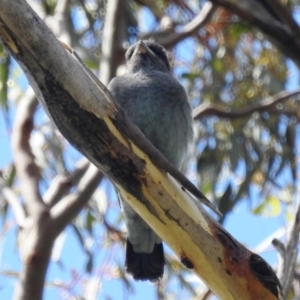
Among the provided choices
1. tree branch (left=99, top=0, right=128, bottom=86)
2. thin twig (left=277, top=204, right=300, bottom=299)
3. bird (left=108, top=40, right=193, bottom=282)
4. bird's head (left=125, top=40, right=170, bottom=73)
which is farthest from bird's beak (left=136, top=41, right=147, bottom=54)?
thin twig (left=277, top=204, right=300, bottom=299)

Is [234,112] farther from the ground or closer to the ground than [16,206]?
farther from the ground

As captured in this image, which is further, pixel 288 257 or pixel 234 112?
pixel 234 112

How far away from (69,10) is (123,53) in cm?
86

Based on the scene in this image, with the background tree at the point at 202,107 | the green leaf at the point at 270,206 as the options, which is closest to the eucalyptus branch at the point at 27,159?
the background tree at the point at 202,107

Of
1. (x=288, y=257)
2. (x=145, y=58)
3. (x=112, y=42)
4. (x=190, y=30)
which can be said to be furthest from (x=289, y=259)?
(x=190, y=30)

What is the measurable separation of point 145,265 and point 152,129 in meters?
0.48

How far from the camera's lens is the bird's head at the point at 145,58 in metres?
3.08

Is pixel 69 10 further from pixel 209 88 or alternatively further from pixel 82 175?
pixel 82 175

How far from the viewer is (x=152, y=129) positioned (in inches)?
103

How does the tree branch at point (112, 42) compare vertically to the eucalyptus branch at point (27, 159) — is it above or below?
above

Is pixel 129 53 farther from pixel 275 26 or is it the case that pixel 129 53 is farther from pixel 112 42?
pixel 275 26

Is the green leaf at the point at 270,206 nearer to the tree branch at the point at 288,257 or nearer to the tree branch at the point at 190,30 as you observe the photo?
the tree branch at the point at 190,30

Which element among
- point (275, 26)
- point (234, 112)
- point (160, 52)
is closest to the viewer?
point (275, 26)

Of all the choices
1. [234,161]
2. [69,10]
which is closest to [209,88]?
[234,161]
